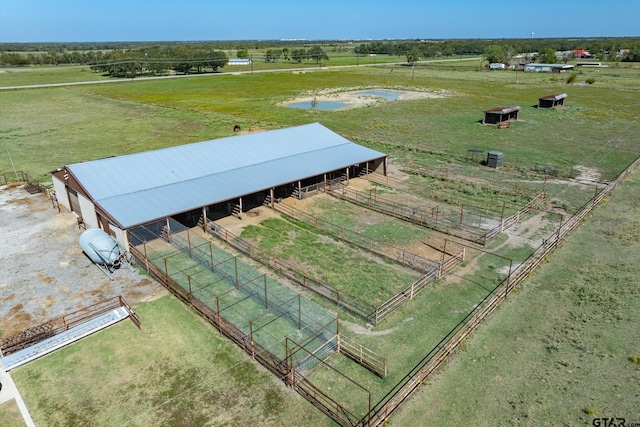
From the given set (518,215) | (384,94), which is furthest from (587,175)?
(384,94)

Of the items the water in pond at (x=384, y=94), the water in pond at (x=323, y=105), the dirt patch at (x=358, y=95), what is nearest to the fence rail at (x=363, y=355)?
the water in pond at (x=323, y=105)

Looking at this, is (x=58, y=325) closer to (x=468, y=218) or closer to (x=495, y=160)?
(x=468, y=218)

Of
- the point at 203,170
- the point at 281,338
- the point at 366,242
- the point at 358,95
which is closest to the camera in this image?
the point at 281,338

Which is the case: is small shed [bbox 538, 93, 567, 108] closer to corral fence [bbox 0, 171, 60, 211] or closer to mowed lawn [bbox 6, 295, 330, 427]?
corral fence [bbox 0, 171, 60, 211]

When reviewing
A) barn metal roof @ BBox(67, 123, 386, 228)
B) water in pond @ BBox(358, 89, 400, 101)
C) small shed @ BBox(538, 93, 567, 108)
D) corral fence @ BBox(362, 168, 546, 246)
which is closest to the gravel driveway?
barn metal roof @ BBox(67, 123, 386, 228)

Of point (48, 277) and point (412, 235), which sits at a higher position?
point (48, 277)

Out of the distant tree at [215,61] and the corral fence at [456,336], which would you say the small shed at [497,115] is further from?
the distant tree at [215,61]
